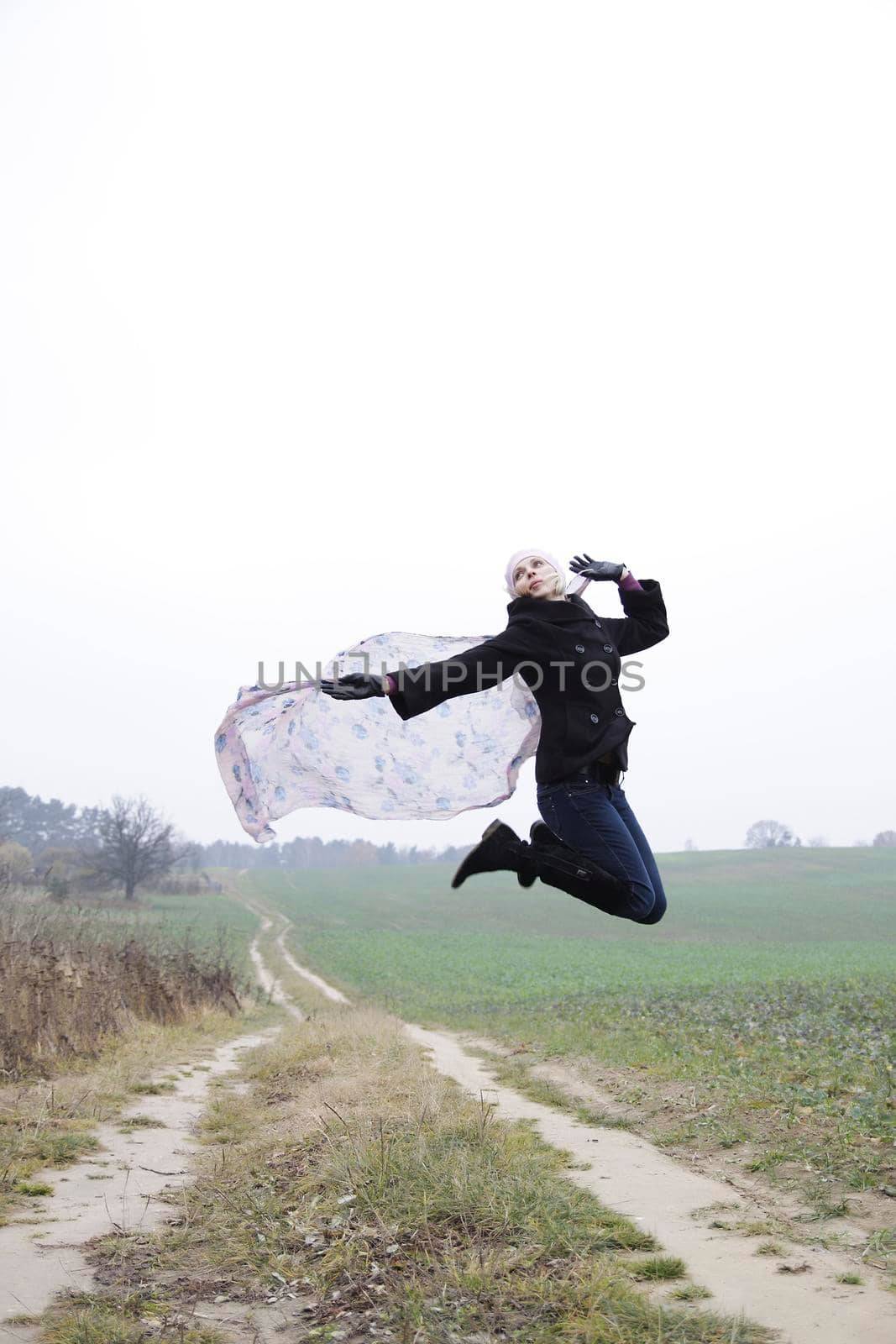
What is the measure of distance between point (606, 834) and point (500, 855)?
1.81 ft

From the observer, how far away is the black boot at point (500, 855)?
539 centimetres

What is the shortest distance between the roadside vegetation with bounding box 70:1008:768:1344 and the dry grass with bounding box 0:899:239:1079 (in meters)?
6.28

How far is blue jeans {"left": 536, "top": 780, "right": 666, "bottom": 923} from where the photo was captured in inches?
212

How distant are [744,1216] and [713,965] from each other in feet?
113

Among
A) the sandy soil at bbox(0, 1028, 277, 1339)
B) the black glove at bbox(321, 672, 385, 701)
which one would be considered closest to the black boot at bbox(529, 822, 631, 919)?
the black glove at bbox(321, 672, 385, 701)

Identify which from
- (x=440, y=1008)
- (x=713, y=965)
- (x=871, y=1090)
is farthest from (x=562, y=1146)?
(x=713, y=965)

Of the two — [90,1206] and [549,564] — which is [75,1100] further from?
[549,564]

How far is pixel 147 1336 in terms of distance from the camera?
4.82 metres

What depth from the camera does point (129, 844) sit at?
77625 millimetres

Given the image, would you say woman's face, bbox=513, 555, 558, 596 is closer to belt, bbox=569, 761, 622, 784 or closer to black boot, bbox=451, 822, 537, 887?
belt, bbox=569, 761, 622, 784

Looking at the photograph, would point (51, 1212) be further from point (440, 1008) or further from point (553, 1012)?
point (440, 1008)

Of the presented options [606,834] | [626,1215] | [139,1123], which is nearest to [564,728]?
[606,834]

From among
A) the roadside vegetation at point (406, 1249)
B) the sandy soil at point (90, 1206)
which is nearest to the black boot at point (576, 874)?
the roadside vegetation at point (406, 1249)

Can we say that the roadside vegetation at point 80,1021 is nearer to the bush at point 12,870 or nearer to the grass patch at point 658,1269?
the bush at point 12,870
